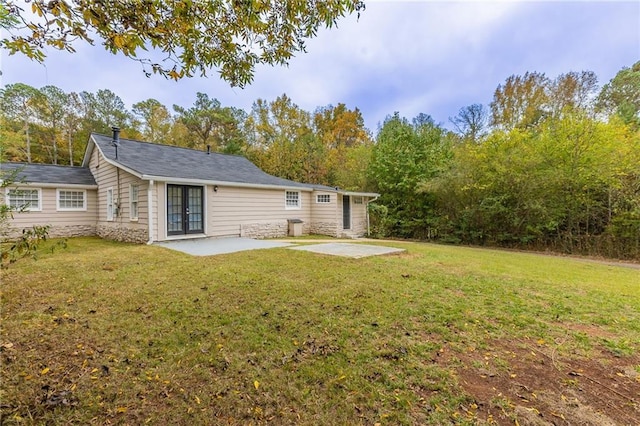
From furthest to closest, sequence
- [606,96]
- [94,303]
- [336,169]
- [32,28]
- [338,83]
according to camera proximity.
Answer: [336,169], [606,96], [338,83], [94,303], [32,28]

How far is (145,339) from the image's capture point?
9.47 ft

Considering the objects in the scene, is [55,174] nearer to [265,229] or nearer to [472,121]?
[265,229]

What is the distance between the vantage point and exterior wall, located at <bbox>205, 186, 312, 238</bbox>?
34.2ft

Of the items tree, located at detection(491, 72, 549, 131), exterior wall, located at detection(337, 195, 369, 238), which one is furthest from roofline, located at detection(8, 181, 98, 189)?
tree, located at detection(491, 72, 549, 131)

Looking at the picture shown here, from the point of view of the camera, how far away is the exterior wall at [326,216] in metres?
13.2

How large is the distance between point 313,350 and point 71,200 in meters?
Result: 13.1

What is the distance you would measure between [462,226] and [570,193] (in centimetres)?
410

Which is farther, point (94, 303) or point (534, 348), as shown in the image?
point (94, 303)

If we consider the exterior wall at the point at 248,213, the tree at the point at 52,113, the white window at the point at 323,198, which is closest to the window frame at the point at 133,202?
the exterior wall at the point at 248,213

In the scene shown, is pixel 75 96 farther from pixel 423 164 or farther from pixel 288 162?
Answer: pixel 423 164

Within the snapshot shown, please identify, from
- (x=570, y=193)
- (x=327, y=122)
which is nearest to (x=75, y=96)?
(x=327, y=122)

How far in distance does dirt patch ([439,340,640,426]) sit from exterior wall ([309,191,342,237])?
34.3 ft

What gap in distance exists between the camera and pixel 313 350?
272 cm

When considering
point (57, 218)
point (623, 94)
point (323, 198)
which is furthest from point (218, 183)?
point (623, 94)
